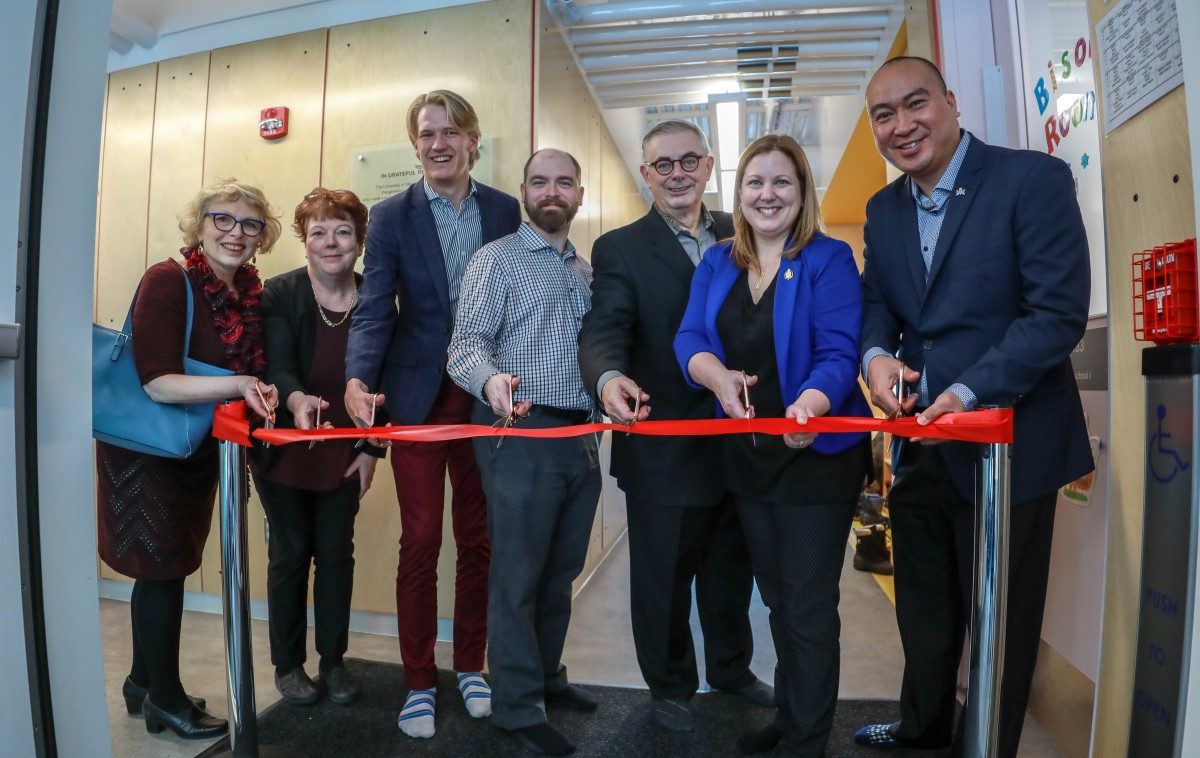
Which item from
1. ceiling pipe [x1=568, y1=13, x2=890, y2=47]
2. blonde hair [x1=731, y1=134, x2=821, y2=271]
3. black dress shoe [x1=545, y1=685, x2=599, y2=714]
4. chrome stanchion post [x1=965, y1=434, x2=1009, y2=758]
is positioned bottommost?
black dress shoe [x1=545, y1=685, x2=599, y2=714]

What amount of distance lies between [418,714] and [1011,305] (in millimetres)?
2157

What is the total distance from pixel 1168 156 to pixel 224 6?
13.5 ft

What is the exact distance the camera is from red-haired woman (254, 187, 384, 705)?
2443 mm

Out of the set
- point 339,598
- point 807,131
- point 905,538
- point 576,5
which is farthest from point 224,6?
point 807,131

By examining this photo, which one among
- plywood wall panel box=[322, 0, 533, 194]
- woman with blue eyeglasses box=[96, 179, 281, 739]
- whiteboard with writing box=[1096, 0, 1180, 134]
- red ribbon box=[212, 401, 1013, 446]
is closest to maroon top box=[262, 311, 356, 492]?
woman with blue eyeglasses box=[96, 179, 281, 739]

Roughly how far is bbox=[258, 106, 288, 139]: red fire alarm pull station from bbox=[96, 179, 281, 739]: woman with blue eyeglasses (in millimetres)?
1473

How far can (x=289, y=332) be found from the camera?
2473 millimetres

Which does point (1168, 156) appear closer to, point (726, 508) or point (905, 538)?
point (905, 538)

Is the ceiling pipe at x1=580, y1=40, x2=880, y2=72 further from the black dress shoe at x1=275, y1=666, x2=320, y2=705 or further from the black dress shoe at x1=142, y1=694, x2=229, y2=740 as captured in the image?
the black dress shoe at x1=142, y1=694, x2=229, y2=740

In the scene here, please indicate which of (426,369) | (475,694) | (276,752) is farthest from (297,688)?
(426,369)

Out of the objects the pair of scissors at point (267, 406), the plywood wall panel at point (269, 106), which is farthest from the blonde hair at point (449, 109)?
the plywood wall panel at point (269, 106)

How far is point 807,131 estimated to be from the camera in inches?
240

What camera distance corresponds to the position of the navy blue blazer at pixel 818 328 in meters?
1.71

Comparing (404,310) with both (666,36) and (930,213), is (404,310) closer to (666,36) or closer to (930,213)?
(930,213)
